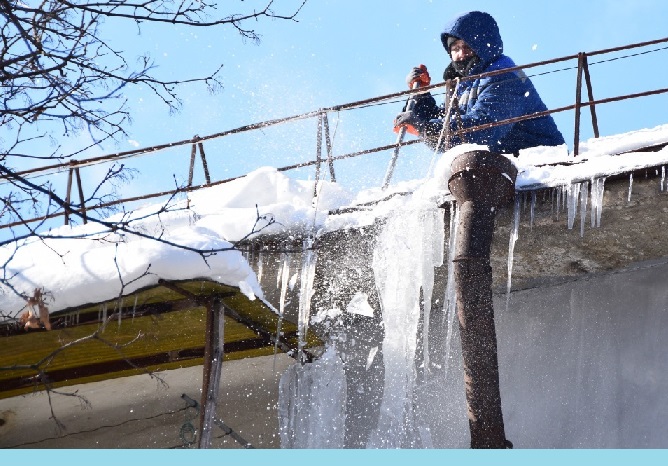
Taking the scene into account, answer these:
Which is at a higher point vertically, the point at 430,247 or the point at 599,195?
the point at 599,195

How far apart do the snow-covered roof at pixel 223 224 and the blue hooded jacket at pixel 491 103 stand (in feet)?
1.68

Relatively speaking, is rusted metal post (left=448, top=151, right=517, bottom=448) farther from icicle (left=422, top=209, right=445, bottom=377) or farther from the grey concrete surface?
the grey concrete surface

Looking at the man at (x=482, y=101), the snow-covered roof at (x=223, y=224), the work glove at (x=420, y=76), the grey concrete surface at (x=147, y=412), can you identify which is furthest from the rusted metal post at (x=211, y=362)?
the work glove at (x=420, y=76)

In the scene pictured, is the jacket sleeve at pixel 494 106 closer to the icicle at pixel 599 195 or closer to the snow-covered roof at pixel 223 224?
the snow-covered roof at pixel 223 224

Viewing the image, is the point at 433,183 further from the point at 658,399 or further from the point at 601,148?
the point at 658,399

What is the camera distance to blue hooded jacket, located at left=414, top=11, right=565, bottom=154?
7.77 meters

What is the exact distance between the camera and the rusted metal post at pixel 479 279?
5820 millimetres

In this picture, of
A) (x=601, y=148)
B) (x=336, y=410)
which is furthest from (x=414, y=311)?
(x=601, y=148)

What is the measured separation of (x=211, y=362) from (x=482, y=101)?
3.57 meters

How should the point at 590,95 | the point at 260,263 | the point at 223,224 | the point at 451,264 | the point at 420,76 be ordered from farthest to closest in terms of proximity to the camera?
the point at 420,76, the point at 590,95, the point at 260,263, the point at 451,264, the point at 223,224

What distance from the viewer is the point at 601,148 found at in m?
6.93

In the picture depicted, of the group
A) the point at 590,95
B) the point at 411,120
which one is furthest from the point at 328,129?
the point at 590,95

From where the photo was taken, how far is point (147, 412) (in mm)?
8336

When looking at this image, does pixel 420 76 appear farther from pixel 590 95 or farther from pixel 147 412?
pixel 147 412
